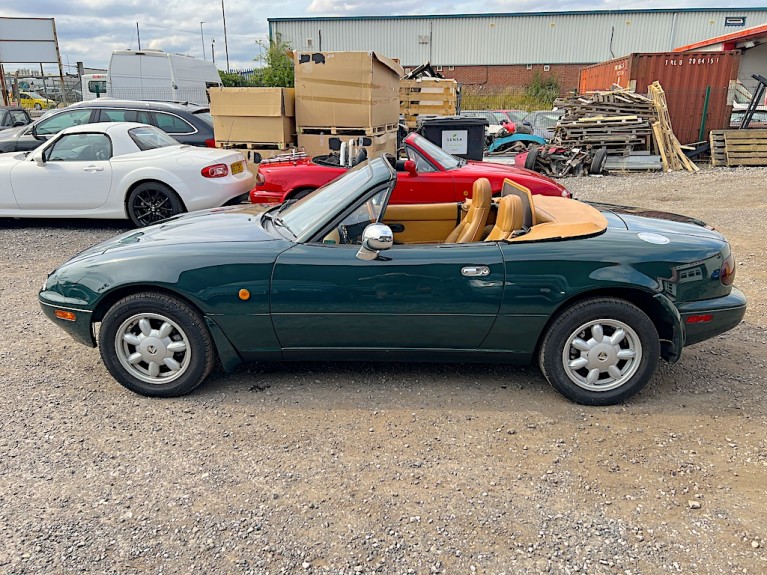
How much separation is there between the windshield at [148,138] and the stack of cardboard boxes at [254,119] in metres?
0.89

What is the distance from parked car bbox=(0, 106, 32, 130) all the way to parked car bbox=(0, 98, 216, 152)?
6.15 m

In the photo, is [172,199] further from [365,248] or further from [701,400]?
[701,400]

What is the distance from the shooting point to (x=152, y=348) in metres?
3.55

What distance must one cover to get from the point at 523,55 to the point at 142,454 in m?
41.8

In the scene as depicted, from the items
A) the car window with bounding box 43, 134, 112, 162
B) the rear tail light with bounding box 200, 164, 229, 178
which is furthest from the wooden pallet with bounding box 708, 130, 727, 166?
the car window with bounding box 43, 134, 112, 162

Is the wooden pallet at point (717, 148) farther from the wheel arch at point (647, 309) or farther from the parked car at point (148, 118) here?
the wheel arch at point (647, 309)

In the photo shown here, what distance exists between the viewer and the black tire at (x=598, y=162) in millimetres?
14227

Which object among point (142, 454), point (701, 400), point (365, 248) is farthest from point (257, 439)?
point (701, 400)

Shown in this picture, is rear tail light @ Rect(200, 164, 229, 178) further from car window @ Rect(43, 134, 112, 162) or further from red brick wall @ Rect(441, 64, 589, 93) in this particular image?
red brick wall @ Rect(441, 64, 589, 93)

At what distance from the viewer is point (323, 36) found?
4066 cm

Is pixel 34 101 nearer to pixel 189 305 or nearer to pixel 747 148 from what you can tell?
pixel 747 148

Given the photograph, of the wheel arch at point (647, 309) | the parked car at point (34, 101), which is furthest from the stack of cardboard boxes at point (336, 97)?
the parked car at point (34, 101)

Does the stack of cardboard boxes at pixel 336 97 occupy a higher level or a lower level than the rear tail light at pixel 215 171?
higher

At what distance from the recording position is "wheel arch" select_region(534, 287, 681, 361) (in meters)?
3.37
